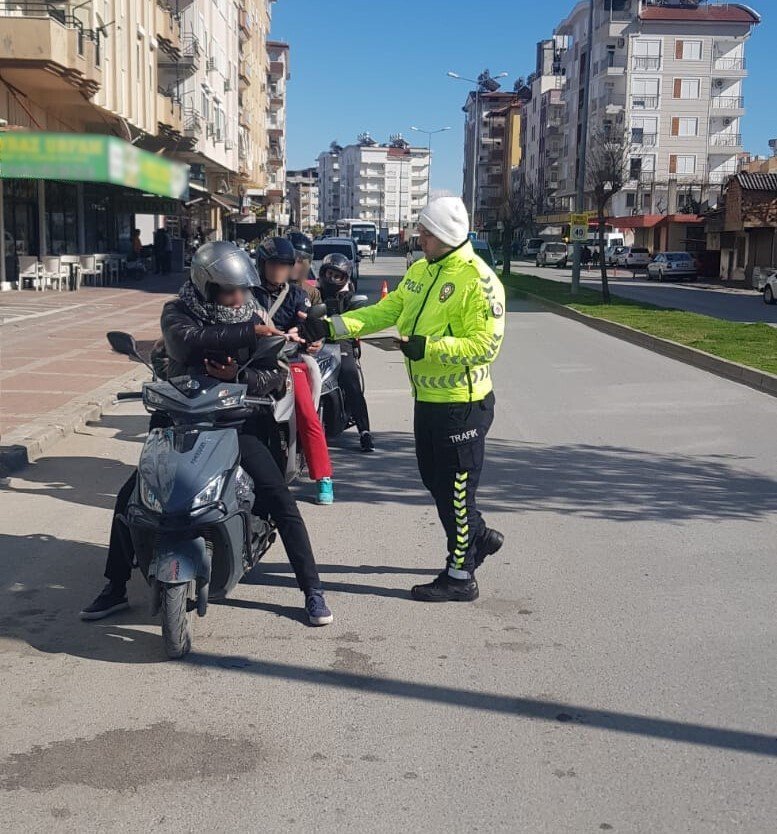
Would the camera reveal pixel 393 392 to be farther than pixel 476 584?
Yes

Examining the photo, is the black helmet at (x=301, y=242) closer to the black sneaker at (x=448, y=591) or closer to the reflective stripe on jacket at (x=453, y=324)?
the reflective stripe on jacket at (x=453, y=324)

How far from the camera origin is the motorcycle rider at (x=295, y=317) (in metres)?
6.29

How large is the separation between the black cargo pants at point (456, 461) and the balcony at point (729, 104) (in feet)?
282

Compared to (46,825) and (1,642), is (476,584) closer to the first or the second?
(1,642)

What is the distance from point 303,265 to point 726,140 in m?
84.0

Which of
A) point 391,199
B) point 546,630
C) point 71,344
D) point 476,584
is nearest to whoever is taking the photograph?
point 546,630

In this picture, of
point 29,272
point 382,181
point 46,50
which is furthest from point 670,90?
point 382,181

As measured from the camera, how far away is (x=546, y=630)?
15.5ft

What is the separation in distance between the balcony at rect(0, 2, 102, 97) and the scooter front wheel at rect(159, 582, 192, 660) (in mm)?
19350

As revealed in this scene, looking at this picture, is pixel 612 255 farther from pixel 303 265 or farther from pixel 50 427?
pixel 303 265

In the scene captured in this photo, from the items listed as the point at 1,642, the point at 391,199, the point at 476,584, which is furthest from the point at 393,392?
the point at 391,199

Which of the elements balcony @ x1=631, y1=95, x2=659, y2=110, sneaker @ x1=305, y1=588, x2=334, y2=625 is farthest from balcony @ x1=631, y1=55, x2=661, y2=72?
sneaker @ x1=305, y1=588, x2=334, y2=625

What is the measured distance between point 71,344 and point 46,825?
13777 mm

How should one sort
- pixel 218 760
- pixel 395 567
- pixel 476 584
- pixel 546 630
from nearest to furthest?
1. pixel 218 760
2. pixel 546 630
3. pixel 476 584
4. pixel 395 567
